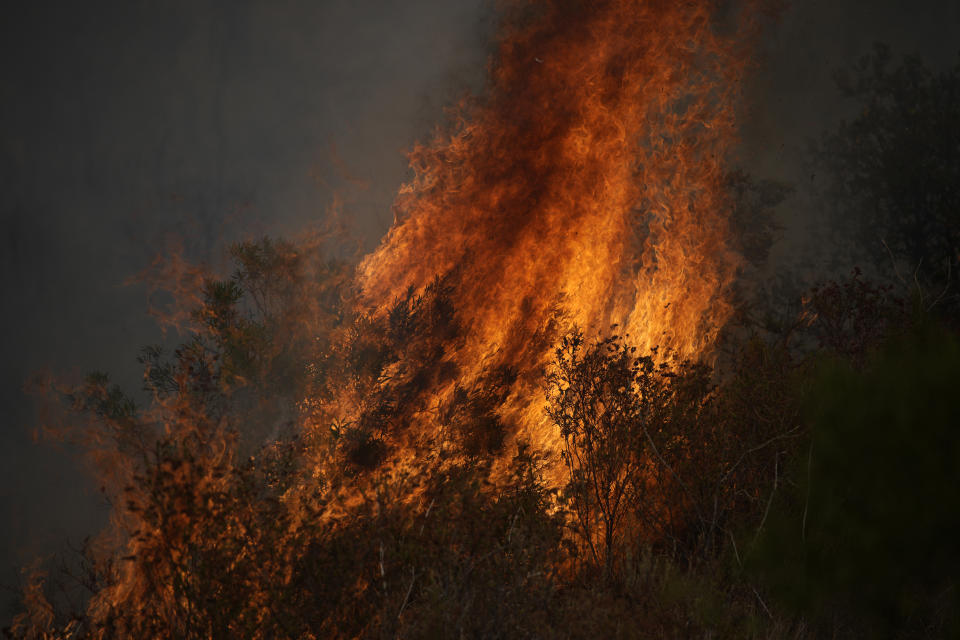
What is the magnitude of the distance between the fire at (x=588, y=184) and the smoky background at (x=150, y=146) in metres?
8.51

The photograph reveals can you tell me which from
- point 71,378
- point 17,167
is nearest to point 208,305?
point 71,378

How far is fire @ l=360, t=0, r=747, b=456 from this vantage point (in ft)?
28.0

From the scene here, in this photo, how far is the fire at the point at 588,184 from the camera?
8539 mm

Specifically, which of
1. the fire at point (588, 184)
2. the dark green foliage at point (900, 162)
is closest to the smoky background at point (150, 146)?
the fire at point (588, 184)

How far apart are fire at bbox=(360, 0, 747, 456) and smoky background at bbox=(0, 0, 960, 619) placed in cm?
851

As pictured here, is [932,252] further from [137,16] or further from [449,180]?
[137,16]

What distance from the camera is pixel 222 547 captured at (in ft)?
12.3

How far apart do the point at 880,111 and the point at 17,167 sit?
23.5 m

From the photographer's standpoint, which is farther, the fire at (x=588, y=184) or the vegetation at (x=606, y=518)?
the fire at (x=588, y=184)

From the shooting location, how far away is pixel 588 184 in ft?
28.7

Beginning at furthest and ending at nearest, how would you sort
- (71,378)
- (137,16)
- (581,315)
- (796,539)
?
(137,16), (71,378), (581,315), (796,539)

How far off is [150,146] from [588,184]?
56.3 feet

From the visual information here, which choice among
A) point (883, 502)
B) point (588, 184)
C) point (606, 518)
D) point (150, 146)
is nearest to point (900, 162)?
point (588, 184)

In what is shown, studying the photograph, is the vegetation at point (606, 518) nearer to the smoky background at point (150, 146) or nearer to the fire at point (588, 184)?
the fire at point (588, 184)
